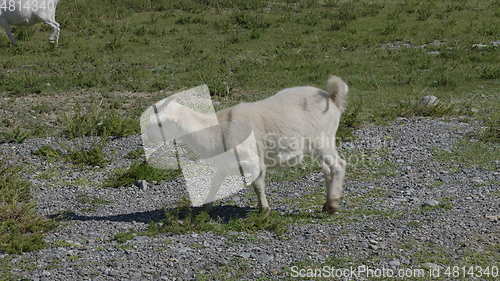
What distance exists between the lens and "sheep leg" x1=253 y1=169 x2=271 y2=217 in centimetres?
779

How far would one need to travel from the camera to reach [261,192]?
7875 mm

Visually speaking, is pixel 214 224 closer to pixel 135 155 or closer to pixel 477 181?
pixel 135 155

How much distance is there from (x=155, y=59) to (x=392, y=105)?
6.78 meters

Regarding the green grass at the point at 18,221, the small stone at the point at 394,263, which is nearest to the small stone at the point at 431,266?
the small stone at the point at 394,263

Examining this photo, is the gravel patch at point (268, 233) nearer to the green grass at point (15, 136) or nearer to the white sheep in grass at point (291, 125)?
the white sheep in grass at point (291, 125)

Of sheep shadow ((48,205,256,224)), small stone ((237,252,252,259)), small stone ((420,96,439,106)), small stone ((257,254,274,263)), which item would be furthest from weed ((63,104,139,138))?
small stone ((420,96,439,106))

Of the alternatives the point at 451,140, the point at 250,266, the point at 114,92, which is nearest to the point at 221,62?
the point at 114,92

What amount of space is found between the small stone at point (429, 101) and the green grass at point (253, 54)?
24cm

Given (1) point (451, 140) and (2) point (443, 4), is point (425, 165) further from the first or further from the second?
Result: (2) point (443, 4)

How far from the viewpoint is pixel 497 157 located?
33.4ft

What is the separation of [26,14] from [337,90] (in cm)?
1309

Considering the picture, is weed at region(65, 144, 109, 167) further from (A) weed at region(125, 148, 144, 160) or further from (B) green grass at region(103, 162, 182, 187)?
(B) green grass at region(103, 162, 182, 187)

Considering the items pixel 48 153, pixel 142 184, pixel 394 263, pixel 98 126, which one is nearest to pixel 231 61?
pixel 98 126

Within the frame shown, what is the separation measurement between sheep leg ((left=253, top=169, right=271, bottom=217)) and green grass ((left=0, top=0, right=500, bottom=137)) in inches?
161
